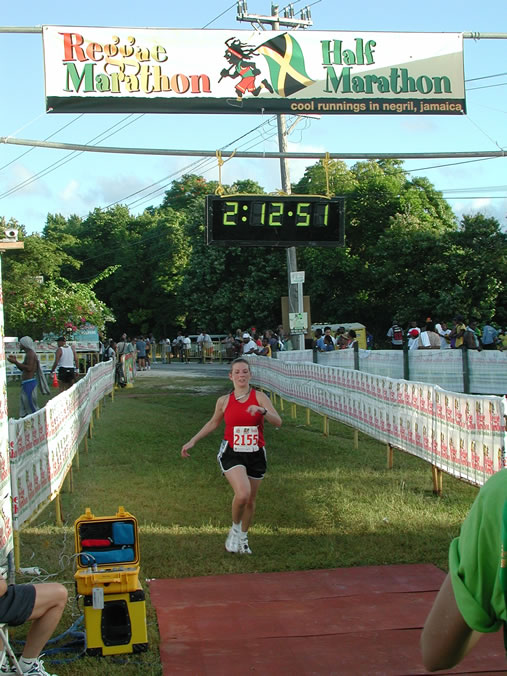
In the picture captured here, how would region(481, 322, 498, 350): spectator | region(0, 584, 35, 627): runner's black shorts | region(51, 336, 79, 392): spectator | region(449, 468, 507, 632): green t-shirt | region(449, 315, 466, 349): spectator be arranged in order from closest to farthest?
region(449, 468, 507, 632): green t-shirt < region(0, 584, 35, 627): runner's black shorts < region(449, 315, 466, 349): spectator < region(51, 336, 79, 392): spectator < region(481, 322, 498, 350): spectator

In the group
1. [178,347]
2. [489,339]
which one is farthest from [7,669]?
[178,347]

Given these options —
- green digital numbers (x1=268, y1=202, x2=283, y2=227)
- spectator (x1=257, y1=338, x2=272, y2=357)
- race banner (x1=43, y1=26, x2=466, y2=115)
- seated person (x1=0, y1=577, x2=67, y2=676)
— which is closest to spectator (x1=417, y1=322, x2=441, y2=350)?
spectator (x1=257, y1=338, x2=272, y2=357)

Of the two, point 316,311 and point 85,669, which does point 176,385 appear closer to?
point 316,311

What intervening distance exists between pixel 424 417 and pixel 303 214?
585 cm

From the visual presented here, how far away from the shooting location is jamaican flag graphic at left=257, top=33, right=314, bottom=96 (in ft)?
52.4

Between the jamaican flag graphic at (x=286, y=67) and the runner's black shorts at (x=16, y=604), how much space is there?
12.7 meters

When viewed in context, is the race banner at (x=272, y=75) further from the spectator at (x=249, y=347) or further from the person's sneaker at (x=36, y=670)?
the spectator at (x=249, y=347)

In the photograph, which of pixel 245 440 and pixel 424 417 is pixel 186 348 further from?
pixel 245 440

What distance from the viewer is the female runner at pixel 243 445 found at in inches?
314

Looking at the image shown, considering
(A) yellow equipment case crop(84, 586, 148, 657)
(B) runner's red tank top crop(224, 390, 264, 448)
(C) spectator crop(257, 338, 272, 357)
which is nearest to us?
(A) yellow equipment case crop(84, 586, 148, 657)

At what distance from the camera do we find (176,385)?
30656 mm

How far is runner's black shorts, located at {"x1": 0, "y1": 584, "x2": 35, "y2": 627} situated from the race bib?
3420 mm

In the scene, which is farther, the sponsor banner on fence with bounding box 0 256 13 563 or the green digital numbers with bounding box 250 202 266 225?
the green digital numbers with bounding box 250 202 266 225

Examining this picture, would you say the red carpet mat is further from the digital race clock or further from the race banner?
the race banner
